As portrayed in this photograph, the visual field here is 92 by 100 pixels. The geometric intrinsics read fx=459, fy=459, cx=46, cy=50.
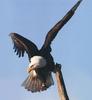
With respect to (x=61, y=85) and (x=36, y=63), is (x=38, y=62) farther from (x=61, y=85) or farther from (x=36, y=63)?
(x=61, y=85)

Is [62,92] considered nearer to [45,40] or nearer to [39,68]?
[39,68]

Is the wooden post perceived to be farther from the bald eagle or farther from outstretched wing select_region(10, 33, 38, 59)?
outstretched wing select_region(10, 33, 38, 59)

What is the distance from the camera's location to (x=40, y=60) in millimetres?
8586

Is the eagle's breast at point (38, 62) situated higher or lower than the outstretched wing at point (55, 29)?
lower

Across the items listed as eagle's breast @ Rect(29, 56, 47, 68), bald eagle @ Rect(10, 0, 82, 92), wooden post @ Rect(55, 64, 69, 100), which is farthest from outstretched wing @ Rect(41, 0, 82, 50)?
wooden post @ Rect(55, 64, 69, 100)

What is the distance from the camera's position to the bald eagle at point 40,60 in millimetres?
8453

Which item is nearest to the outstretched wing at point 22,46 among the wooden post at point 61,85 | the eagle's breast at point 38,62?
the eagle's breast at point 38,62

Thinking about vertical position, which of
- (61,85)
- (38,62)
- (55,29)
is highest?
(55,29)

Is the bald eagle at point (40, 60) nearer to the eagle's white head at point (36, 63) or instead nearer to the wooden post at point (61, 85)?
the eagle's white head at point (36, 63)

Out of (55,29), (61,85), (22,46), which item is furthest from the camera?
(22,46)

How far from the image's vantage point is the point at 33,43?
1000 centimetres

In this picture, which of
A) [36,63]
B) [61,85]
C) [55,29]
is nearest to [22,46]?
[55,29]

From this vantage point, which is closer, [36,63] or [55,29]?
[36,63]

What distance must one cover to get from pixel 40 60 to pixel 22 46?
70.2 inches
